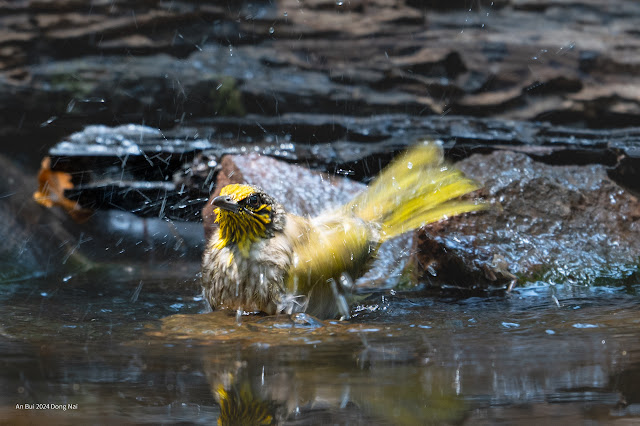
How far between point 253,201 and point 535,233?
2.11 meters

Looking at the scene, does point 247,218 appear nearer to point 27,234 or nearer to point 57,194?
point 27,234

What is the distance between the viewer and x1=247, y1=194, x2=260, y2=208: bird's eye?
3.58 m

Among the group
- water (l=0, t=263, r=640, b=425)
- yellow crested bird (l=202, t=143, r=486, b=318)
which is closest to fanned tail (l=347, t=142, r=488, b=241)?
yellow crested bird (l=202, t=143, r=486, b=318)

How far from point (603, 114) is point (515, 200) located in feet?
7.38

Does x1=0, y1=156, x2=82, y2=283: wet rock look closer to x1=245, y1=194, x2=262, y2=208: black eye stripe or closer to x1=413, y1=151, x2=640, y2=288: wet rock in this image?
x1=245, y1=194, x2=262, y2=208: black eye stripe

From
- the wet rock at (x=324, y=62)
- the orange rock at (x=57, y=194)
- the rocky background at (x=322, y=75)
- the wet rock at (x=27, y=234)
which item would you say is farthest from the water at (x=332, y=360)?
the wet rock at (x=324, y=62)

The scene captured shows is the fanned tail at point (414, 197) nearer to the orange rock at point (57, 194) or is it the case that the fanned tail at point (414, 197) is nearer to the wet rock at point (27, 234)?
the wet rock at point (27, 234)

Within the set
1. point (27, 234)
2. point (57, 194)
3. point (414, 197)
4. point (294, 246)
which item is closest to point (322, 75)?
point (57, 194)

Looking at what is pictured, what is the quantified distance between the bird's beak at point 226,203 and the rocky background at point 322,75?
2743mm

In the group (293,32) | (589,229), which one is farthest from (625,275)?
(293,32)

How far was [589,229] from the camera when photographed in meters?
4.82

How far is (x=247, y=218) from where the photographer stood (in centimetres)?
362

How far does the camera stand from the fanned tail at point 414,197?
4.27 m

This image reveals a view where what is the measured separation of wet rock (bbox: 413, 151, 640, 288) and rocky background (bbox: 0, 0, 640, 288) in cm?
125
